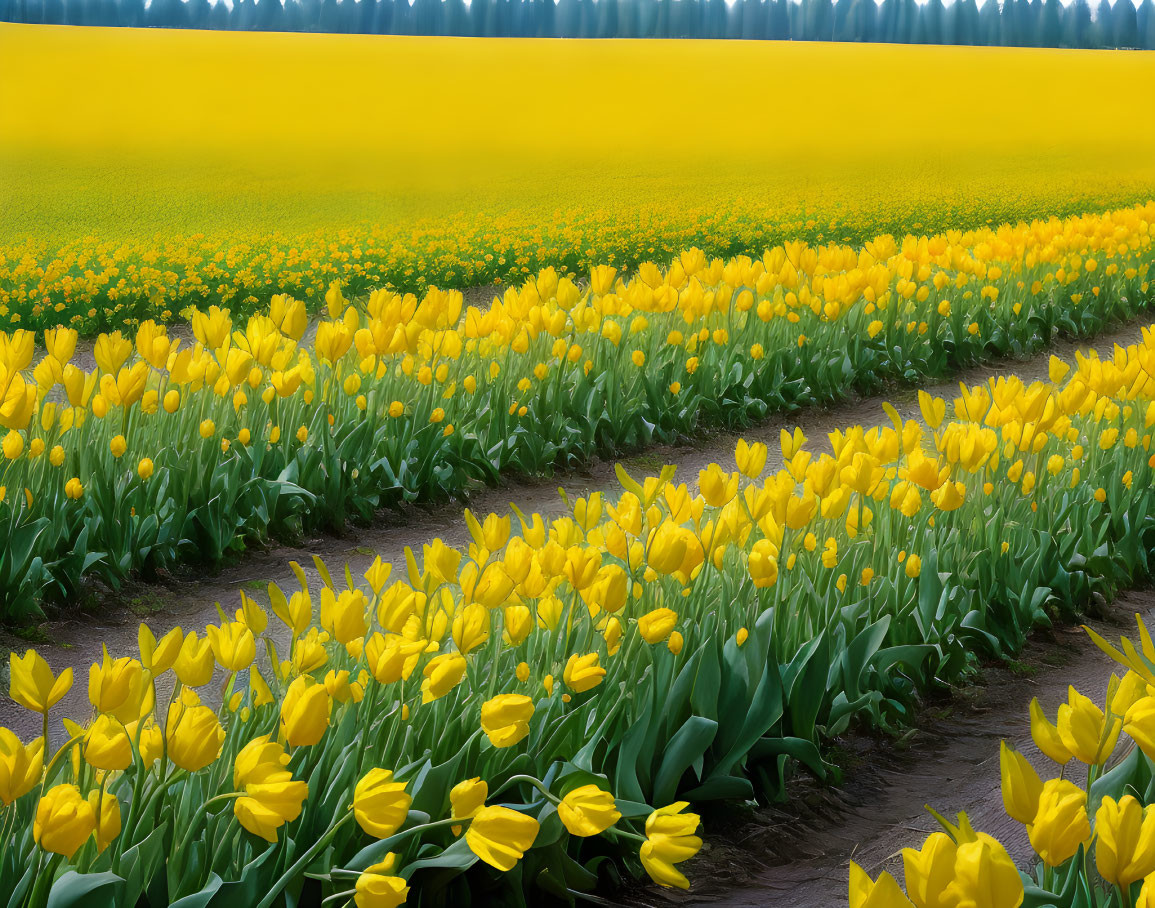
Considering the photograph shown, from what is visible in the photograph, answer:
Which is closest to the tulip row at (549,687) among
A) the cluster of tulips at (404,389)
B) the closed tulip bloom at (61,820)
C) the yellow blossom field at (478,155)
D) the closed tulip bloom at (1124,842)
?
the closed tulip bloom at (61,820)

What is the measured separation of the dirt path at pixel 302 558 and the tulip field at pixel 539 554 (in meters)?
0.03

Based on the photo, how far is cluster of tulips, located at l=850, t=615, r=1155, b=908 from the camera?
1.07m

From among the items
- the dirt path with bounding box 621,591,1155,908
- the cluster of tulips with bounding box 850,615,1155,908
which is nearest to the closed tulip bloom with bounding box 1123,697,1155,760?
the cluster of tulips with bounding box 850,615,1155,908

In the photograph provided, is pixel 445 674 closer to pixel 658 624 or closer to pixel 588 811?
pixel 588 811

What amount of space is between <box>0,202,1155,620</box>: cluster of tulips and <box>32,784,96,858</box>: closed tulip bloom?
1630 mm

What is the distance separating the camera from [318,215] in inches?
569

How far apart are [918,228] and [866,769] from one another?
1460 cm

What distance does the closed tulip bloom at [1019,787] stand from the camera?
128 centimetres

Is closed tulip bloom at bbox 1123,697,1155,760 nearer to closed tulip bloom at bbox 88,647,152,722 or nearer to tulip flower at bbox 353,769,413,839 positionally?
tulip flower at bbox 353,769,413,839

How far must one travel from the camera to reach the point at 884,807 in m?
2.59

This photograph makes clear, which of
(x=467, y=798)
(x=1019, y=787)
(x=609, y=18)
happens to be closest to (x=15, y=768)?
(x=467, y=798)

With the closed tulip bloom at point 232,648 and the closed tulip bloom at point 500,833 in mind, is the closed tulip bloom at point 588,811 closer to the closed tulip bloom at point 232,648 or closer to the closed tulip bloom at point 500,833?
the closed tulip bloom at point 500,833

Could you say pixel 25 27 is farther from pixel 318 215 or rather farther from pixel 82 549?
pixel 82 549

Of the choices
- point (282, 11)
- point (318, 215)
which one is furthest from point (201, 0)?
point (318, 215)
